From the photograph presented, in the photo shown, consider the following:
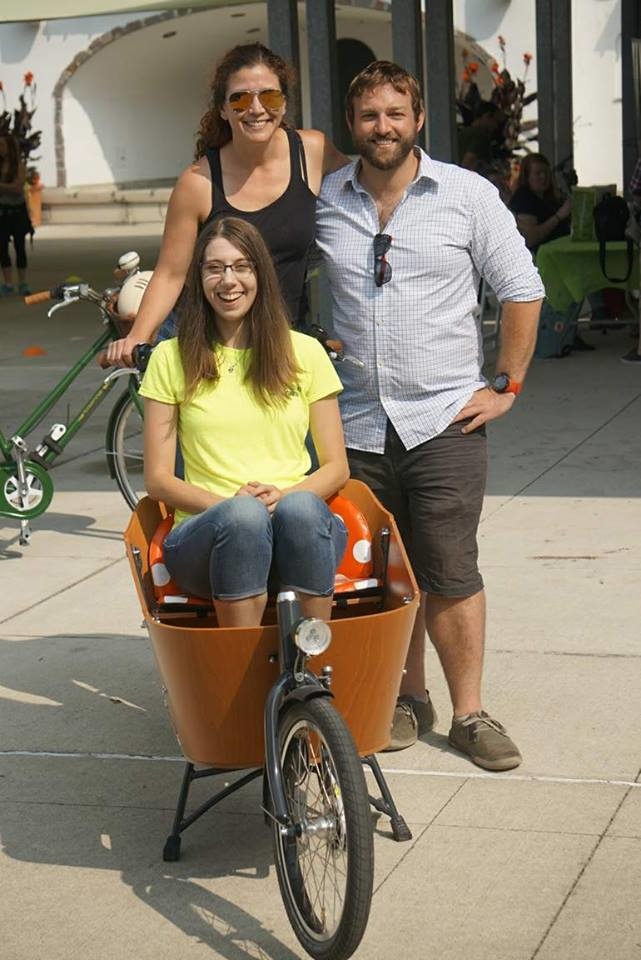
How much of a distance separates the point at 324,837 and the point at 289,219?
1714 millimetres

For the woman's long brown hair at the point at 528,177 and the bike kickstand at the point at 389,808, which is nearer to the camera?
the bike kickstand at the point at 389,808

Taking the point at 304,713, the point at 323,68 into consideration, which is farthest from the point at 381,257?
the point at 323,68

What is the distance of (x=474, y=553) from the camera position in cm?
443

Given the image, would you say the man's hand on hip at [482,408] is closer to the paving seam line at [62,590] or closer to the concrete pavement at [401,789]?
the concrete pavement at [401,789]

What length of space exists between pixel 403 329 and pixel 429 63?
9.21 meters

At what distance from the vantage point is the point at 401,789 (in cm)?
425

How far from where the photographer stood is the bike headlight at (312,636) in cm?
337

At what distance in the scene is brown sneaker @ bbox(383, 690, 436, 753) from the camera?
452 cm

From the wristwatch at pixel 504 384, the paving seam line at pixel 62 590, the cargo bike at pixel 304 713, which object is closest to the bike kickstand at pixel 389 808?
the cargo bike at pixel 304 713

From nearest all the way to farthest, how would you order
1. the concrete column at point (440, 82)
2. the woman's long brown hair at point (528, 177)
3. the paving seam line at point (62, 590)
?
the paving seam line at point (62, 590), the concrete column at point (440, 82), the woman's long brown hair at point (528, 177)

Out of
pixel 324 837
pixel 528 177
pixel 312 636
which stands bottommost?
pixel 324 837

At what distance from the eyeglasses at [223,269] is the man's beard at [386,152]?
1.48 ft

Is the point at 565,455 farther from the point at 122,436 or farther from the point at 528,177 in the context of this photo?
the point at 528,177

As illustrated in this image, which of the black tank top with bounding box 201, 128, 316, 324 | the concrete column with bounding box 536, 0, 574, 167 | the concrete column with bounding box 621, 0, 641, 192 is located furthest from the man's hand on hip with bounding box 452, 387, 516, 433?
the concrete column with bounding box 536, 0, 574, 167
